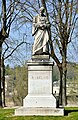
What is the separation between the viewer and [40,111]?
13.0 m

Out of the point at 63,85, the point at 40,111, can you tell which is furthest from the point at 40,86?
the point at 63,85

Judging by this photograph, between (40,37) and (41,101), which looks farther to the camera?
(40,37)

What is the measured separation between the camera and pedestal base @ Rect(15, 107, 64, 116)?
1296 cm

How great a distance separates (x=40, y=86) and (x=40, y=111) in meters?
1.18

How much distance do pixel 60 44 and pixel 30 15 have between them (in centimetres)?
325

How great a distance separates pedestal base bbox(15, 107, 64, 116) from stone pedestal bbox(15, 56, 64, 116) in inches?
5.8

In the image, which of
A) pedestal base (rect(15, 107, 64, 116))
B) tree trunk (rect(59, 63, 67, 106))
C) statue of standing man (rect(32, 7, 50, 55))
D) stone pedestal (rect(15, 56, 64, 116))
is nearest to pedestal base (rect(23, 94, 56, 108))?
stone pedestal (rect(15, 56, 64, 116))

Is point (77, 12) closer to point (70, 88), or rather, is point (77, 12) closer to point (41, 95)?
point (41, 95)

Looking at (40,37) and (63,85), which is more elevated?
(40,37)

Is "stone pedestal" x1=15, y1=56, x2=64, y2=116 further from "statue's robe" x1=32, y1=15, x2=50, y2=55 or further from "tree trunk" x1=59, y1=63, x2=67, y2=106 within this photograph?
"tree trunk" x1=59, y1=63, x2=67, y2=106

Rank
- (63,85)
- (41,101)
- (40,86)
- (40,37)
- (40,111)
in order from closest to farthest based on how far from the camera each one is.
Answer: (40,111) < (41,101) < (40,86) < (40,37) < (63,85)

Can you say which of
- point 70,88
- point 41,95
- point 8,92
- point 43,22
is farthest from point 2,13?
point 8,92

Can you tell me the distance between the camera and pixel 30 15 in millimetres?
24281

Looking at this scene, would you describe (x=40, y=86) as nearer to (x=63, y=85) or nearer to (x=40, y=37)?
(x=40, y=37)
